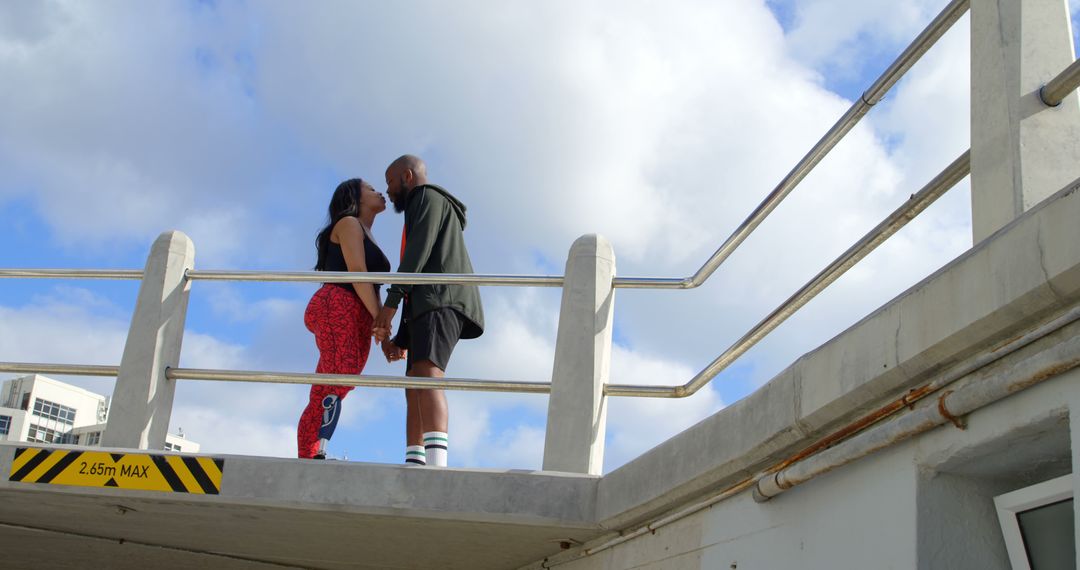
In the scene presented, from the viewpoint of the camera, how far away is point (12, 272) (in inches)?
247

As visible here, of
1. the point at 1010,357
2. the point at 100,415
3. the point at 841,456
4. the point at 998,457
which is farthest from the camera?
the point at 100,415

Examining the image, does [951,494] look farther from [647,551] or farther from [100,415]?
[100,415]

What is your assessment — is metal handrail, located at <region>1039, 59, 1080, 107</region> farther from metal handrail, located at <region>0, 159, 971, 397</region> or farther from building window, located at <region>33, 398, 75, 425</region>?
building window, located at <region>33, 398, 75, 425</region>

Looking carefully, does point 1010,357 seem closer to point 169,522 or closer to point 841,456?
point 841,456

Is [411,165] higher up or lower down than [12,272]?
higher up

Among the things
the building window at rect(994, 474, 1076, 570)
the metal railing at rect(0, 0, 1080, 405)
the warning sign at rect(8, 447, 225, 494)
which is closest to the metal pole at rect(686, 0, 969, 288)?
the metal railing at rect(0, 0, 1080, 405)

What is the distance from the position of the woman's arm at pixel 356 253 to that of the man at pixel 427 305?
187mm

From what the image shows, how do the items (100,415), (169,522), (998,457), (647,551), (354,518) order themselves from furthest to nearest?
1. (100,415)
2. (169,522)
3. (354,518)
4. (647,551)
5. (998,457)

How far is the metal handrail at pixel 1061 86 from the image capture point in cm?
285

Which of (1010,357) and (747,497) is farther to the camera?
(747,497)

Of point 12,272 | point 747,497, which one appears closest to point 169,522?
point 12,272

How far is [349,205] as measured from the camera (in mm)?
6273

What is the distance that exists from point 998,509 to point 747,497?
3.07 feet

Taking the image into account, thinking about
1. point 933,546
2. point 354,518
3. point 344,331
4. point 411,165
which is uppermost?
point 411,165
